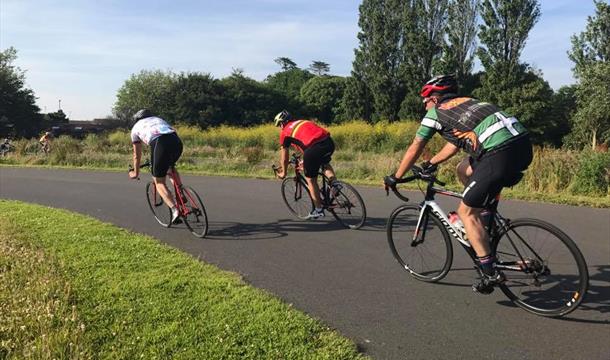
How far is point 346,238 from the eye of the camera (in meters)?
7.54

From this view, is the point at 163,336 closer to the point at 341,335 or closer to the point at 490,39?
the point at 341,335

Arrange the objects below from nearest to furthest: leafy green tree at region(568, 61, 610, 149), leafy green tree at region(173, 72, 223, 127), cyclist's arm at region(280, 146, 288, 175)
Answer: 1. cyclist's arm at region(280, 146, 288, 175)
2. leafy green tree at region(568, 61, 610, 149)
3. leafy green tree at region(173, 72, 223, 127)

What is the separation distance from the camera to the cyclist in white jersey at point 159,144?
7.45 metres

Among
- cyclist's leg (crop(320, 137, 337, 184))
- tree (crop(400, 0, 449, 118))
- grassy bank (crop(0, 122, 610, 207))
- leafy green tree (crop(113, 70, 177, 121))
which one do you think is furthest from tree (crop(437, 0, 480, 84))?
cyclist's leg (crop(320, 137, 337, 184))

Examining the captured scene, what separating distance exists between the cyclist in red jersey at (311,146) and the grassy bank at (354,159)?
5.25 meters

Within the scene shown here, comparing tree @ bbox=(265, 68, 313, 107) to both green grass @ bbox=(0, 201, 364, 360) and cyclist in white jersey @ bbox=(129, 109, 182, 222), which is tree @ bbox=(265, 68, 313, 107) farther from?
green grass @ bbox=(0, 201, 364, 360)

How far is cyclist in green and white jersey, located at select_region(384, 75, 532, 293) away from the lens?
4.35m

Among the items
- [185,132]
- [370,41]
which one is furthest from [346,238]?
[370,41]

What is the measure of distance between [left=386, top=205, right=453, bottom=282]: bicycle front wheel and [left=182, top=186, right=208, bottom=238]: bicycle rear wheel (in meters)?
3.12

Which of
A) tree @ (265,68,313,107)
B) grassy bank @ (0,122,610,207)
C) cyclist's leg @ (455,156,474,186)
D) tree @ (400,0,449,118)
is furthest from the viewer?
tree @ (265,68,313,107)

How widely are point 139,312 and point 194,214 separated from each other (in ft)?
11.7

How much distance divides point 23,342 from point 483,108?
4166 millimetres

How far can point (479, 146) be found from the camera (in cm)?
445

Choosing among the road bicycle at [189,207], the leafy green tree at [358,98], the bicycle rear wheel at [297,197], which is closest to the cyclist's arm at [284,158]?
the bicycle rear wheel at [297,197]
